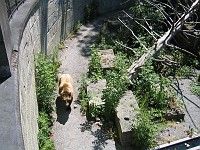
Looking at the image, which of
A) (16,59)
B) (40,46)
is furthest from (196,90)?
(16,59)

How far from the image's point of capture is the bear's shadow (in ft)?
22.9

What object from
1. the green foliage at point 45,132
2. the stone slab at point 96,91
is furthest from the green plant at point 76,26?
the green foliage at point 45,132

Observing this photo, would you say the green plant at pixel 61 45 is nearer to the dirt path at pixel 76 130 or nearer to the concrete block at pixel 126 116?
the dirt path at pixel 76 130

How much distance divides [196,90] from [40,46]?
386 centimetres

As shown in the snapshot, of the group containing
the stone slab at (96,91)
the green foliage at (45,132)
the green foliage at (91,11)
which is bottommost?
the green foliage at (45,132)

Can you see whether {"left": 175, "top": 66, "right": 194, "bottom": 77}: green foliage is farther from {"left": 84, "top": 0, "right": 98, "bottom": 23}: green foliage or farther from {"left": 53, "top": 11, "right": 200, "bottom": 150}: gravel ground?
{"left": 84, "top": 0, "right": 98, "bottom": 23}: green foliage

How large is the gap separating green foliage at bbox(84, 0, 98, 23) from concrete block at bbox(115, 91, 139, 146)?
5.07 metres

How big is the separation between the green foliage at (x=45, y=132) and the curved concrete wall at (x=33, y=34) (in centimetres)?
28

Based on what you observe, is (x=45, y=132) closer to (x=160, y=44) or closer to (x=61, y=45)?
(x=160, y=44)

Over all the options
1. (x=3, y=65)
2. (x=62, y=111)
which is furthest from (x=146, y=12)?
(x=3, y=65)

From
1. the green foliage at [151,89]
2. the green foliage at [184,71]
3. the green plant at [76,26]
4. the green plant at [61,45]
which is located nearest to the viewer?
the green foliage at [151,89]

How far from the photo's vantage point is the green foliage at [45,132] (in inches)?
232

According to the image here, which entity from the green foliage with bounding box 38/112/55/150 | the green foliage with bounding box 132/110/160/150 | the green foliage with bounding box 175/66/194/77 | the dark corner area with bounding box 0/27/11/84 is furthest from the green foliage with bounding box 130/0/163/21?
the dark corner area with bounding box 0/27/11/84

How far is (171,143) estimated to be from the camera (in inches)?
247
